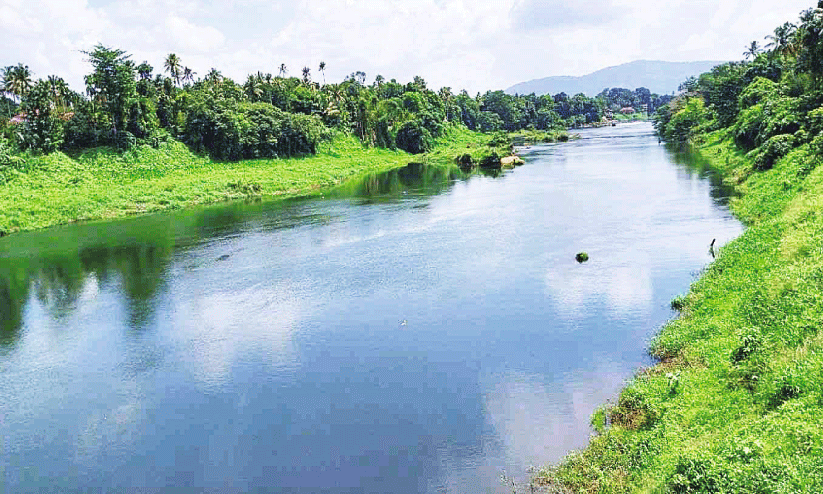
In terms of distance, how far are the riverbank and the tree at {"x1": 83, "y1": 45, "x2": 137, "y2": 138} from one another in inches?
2586

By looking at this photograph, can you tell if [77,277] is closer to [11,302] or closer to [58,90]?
[11,302]

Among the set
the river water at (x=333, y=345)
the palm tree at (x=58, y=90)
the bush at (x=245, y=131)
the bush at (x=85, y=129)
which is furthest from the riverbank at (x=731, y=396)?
the palm tree at (x=58, y=90)

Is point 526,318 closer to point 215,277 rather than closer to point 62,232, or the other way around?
point 215,277

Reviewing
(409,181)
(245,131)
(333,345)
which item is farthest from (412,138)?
(333,345)

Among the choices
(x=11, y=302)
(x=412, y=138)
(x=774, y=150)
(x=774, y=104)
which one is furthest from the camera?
(x=412, y=138)

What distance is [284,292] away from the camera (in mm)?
29859

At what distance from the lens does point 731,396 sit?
14.8 meters

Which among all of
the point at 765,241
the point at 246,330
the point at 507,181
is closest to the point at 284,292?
the point at 246,330

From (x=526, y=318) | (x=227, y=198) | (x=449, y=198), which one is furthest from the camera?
(x=227, y=198)

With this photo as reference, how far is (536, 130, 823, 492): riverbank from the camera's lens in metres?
11.5

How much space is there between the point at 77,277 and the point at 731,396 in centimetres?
3427

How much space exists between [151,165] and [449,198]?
1389 inches

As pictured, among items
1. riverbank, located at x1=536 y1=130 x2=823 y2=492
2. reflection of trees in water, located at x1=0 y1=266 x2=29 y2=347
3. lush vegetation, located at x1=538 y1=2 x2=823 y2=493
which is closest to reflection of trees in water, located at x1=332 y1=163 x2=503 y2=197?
reflection of trees in water, located at x1=0 y1=266 x2=29 y2=347

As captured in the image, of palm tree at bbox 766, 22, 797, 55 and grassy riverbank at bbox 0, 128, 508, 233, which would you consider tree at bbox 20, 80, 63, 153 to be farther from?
palm tree at bbox 766, 22, 797, 55
